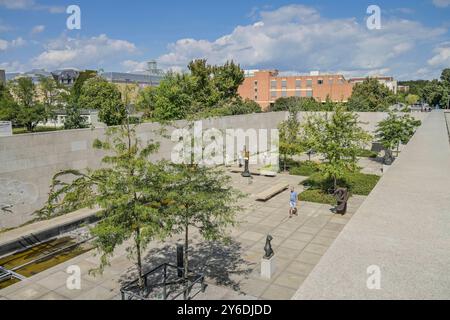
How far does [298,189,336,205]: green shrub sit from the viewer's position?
17.6m

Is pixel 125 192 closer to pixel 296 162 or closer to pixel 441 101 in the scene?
pixel 296 162

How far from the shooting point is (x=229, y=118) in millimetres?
28016

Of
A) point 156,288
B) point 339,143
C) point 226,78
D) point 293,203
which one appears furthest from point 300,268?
point 226,78

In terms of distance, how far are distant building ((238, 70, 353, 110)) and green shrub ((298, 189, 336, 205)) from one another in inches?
2312

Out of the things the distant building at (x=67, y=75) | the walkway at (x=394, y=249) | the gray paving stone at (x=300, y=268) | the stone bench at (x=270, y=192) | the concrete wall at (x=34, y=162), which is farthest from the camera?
the distant building at (x=67, y=75)

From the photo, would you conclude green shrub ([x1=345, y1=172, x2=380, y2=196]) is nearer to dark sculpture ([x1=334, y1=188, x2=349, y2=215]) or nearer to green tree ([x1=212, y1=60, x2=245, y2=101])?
dark sculpture ([x1=334, y1=188, x2=349, y2=215])

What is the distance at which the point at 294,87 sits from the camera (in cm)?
8031

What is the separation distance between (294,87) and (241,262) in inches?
2881

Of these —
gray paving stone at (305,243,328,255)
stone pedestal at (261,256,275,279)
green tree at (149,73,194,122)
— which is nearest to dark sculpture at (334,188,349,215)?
gray paving stone at (305,243,328,255)

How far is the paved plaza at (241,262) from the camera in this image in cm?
964

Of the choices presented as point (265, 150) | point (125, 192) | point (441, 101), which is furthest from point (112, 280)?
point (441, 101)

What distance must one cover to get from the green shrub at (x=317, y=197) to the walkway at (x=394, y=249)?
20.0 feet

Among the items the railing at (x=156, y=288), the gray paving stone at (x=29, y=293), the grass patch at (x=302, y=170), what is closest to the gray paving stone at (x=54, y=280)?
the gray paving stone at (x=29, y=293)

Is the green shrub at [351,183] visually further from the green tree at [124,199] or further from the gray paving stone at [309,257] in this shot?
the green tree at [124,199]
